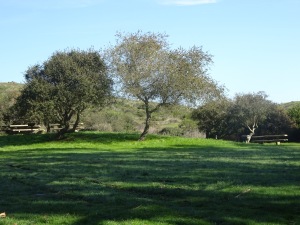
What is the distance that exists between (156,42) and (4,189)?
1074 inches

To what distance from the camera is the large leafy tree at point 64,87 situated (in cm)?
3588

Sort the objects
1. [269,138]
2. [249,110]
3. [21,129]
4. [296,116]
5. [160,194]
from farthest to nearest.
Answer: [296,116]
[249,110]
[269,138]
[21,129]
[160,194]

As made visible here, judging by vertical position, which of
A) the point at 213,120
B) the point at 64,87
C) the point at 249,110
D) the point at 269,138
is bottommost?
the point at 269,138

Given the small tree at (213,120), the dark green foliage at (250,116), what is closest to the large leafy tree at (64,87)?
the dark green foliage at (250,116)

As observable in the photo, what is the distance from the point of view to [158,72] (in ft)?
122

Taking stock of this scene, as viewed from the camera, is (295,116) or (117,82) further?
(295,116)

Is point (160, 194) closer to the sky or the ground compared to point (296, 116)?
closer to the ground

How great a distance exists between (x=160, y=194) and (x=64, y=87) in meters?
26.3

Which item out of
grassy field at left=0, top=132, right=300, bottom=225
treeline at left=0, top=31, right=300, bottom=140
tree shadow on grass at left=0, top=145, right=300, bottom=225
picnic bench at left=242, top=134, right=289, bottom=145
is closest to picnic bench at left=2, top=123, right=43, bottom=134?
treeline at left=0, top=31, right=300, bottom=140

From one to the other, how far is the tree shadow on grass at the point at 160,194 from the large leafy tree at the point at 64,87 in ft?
63.2

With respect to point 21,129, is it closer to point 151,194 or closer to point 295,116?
point 295,116

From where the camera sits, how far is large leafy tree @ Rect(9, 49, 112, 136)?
118 ft

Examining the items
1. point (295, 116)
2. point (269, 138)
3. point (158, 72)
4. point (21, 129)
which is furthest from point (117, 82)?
point (295, 116)

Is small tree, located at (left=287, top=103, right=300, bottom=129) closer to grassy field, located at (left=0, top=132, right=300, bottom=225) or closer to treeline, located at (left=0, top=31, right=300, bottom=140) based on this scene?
treeline, located at (left=0, top=31, right=300, bottom=140)
